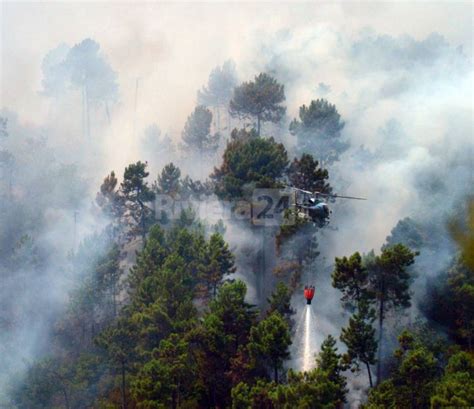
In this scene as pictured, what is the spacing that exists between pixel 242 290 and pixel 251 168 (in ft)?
52.3

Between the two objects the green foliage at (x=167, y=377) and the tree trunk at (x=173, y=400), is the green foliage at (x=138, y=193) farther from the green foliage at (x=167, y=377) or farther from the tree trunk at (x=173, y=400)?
the tree trunk at (x=173, y=400)

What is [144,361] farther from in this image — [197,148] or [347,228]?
[197,148]

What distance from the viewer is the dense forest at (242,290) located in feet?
164

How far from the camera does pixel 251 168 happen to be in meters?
65.8

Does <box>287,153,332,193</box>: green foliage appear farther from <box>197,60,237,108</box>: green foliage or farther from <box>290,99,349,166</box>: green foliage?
<box>197,60,237,108</box>: green foliage

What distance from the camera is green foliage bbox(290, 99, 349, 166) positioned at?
3081 inches

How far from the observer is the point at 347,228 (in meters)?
82.0

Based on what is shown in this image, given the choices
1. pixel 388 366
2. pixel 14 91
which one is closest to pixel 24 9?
pixel 14 91

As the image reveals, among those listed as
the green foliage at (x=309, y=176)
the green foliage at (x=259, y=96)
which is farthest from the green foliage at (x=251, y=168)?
the green foliage at (x=259, y=96)

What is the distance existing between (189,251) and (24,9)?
106 m

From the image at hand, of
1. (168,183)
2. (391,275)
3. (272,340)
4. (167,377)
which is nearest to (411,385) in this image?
(391,275)

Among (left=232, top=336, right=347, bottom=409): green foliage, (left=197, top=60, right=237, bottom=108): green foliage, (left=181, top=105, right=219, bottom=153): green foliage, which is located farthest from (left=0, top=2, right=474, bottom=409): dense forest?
(left=197, top=60, right=237, bottom=108): green foliage

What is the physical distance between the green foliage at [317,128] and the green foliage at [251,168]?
11346 mm

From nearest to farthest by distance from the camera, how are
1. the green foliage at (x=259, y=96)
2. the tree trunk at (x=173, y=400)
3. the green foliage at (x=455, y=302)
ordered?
1. the tree trunk at (x=173, y=400)
2. the green foliage at (x=455, y=302)
3. the green foliage at (x=259, y=96)
